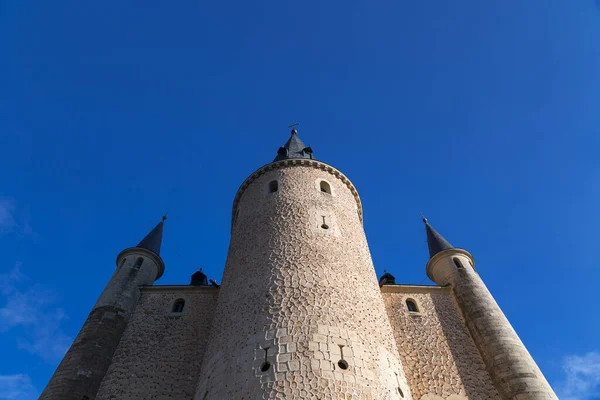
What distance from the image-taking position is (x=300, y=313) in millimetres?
9008

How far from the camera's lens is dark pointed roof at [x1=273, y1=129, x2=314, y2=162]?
1657cm

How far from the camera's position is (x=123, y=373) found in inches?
448

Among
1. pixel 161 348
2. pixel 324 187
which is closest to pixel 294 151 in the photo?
pixel 324 187

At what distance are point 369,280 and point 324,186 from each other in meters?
4.41

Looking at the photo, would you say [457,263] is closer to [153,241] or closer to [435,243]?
[435,243]

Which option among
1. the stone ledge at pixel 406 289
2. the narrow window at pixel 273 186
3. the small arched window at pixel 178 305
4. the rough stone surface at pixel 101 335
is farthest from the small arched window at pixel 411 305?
the rough stone surface at pixel 101 335

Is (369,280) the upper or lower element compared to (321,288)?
upper

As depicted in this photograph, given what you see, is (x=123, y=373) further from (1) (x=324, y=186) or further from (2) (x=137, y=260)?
(1) (x=324, y=186)

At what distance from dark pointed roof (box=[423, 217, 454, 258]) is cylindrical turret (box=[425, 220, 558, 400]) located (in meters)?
0.04

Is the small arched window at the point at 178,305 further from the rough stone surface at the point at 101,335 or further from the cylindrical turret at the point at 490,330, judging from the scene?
the cylindrical turret at the point at 490,330

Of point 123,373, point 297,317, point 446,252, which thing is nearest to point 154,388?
point 123,373

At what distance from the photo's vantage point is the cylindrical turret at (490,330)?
10.9 m

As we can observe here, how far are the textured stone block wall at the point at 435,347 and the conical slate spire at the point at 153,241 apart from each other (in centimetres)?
928

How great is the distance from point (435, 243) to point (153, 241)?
11786 millimetres
